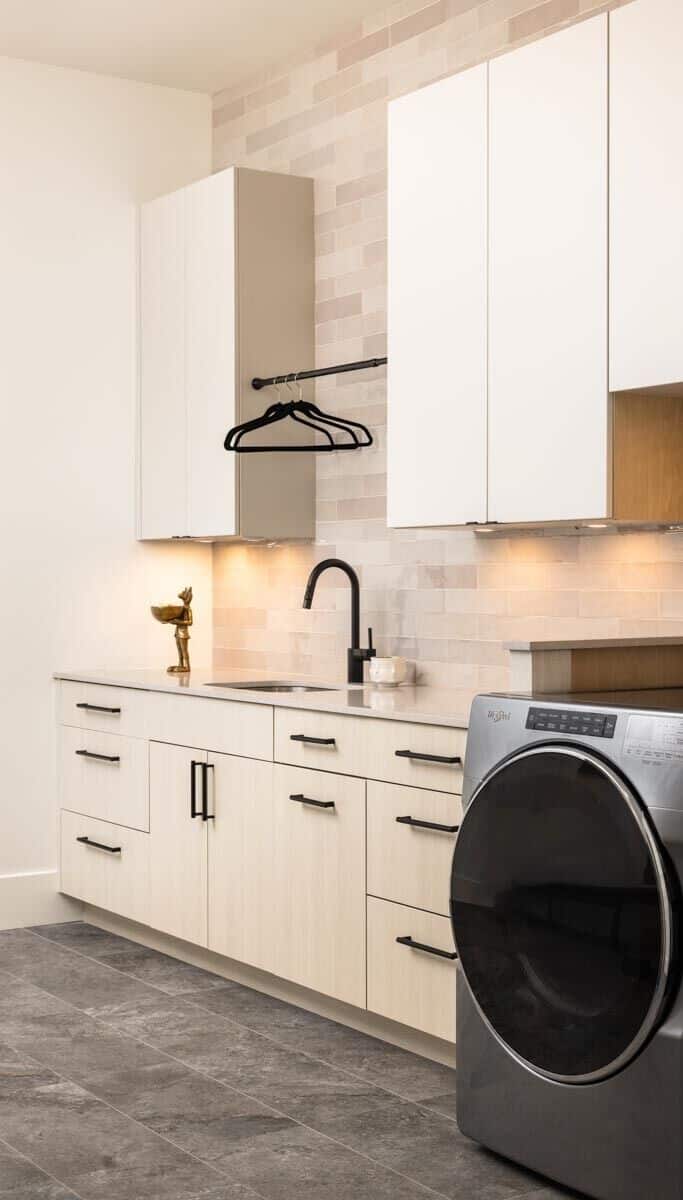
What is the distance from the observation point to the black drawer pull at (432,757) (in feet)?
10.4

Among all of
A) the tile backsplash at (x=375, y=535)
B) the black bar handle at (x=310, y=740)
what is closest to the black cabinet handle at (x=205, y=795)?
the black bar handle at (x=310, y=740)

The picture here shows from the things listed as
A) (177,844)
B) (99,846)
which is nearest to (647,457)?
(177,844)

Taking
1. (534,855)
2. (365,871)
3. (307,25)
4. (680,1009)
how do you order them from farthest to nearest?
(307,25) < (365,871) < (534,855) < (680,1009)

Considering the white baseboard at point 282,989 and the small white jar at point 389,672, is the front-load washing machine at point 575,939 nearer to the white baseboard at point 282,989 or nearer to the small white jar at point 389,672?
the white baseboard at point 282,989

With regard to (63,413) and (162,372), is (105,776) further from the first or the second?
(162,372)

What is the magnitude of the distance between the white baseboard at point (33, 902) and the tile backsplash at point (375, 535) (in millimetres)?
976

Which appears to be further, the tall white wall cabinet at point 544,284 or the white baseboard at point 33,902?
the white baseboard at point 33,902

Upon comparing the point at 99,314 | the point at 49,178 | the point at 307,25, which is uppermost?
the point at 307,25

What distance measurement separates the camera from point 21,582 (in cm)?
489

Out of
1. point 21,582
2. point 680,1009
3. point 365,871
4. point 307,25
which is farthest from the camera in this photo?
point 21,582

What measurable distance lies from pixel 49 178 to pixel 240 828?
7.69 ft

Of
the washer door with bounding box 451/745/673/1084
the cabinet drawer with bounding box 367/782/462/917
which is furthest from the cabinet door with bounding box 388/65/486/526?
the washer door with bounding box 451/745/673/1084

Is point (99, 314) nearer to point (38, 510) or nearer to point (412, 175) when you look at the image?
point (38, 510)

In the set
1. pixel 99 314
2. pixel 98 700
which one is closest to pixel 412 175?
pixel 99 314
